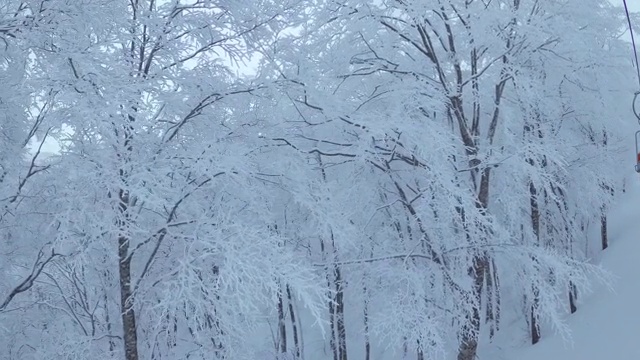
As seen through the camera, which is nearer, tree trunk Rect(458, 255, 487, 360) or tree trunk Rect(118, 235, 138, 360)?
tree trunk Rect(118, 235, 138, 360)

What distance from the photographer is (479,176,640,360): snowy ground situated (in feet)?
38.7

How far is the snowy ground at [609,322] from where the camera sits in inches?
465

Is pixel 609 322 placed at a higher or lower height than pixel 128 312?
lower

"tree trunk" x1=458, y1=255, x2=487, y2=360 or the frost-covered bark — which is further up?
the frost-covered bark

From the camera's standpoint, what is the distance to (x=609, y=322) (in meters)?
12.7

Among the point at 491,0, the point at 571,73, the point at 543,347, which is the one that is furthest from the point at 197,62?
the point at 543,347

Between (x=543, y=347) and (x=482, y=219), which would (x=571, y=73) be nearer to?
(x=482, y=219)

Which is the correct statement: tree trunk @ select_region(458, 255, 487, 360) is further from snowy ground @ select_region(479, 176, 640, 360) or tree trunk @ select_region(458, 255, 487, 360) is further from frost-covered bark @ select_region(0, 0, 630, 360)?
snowy ground @ select_region(479, 176, 640, 360)

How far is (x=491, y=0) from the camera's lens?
31.7ft

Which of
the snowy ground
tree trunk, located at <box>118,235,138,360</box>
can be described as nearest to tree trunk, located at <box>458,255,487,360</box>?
the snowy ground

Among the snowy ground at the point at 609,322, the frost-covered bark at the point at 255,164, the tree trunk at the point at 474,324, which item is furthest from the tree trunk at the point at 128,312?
the snowy ground at the point at 609,322

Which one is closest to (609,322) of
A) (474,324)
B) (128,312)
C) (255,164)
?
(474,324)

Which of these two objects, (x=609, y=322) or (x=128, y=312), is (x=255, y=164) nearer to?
(x=128, y=312)

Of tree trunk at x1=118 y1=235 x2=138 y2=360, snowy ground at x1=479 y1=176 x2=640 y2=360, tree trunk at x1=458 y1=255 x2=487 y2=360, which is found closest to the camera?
tree trunk at x1=118 y1=235 x2=138 y2=360
